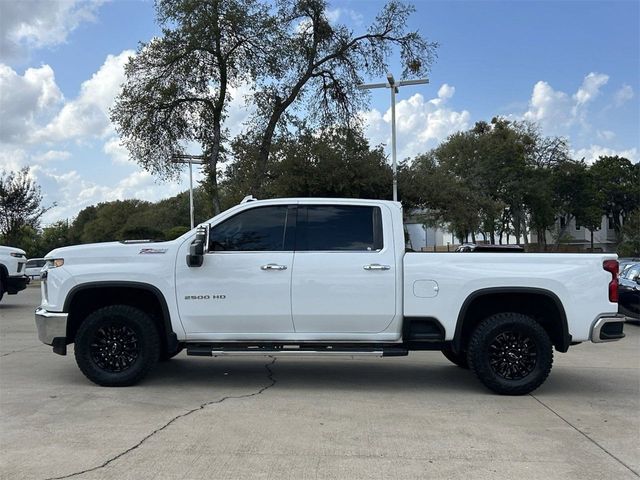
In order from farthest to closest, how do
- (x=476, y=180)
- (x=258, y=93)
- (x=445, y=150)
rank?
1. (x=445, y=150)
2. (x=476, y=180)
3. (x=258, y=93)

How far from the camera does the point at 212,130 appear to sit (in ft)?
78.6

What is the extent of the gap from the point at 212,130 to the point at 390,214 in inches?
719

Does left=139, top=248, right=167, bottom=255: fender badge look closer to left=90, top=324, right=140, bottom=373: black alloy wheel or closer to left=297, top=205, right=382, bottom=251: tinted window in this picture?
left=90, top=324, right=140, bottom=373: black alloy wheel

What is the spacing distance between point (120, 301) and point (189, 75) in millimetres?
16418

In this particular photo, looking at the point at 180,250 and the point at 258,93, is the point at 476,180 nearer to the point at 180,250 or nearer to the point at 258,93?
the point at 258,93

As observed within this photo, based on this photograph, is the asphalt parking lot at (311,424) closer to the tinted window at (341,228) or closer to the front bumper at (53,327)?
the front bumper at (53,327)

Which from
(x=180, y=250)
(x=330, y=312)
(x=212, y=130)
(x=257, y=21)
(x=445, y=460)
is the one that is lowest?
(x=445, y=460)

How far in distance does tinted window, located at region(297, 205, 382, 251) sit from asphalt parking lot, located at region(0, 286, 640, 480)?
167cm

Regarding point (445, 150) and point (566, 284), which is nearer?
point (566, 284)

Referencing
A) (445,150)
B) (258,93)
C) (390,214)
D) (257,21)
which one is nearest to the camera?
(390,214)

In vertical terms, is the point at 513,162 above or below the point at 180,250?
above

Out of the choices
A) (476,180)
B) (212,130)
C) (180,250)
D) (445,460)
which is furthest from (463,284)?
(476,180)

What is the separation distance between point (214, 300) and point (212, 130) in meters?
18.4

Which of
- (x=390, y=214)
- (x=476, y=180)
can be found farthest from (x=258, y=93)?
(x=476, y=180)
